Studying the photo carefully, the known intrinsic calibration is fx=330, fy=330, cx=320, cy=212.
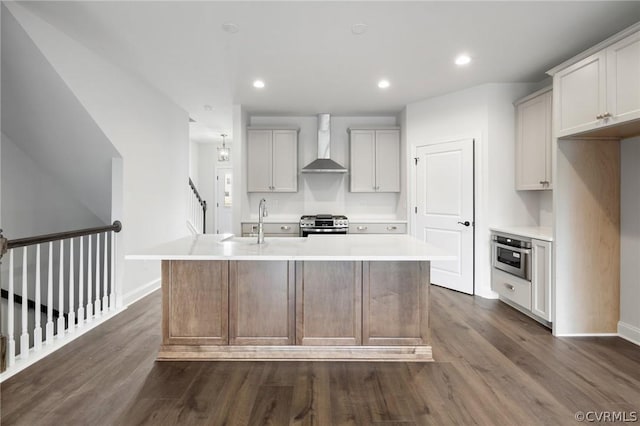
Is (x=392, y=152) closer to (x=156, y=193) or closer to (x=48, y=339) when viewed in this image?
(x=156, y=193)

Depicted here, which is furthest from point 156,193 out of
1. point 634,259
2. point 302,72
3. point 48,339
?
point 634,259

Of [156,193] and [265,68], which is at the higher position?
[265,68]

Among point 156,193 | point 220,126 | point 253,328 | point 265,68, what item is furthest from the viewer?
point 220,126

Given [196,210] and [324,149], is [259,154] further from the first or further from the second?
[196,210]

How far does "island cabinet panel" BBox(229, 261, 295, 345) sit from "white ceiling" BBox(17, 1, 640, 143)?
6.32ft

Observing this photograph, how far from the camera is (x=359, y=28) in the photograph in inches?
106

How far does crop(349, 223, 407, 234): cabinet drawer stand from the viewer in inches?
193

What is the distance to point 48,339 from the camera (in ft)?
8.80

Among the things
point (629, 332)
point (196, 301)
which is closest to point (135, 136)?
point (196, 301)

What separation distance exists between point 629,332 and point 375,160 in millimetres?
3449

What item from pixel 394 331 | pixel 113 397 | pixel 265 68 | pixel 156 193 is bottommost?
pixel 113 397

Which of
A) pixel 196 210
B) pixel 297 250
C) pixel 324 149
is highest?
pixel 324 149

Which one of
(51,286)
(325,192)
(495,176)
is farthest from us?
(325,192)

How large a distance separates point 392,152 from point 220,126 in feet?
10.7
